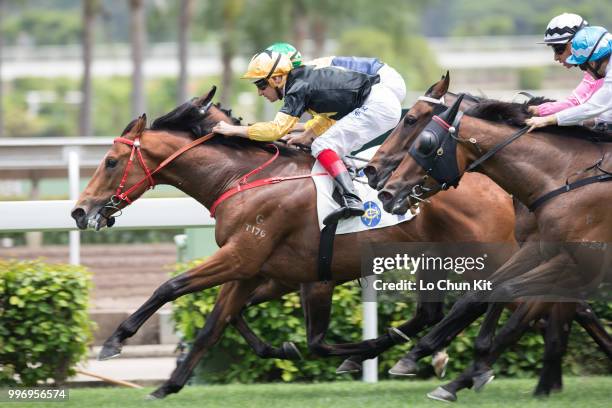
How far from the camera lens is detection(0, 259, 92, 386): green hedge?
23.7 feet

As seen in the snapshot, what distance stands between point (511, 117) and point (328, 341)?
199 cm

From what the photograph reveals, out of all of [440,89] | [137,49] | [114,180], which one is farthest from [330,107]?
[137,49]

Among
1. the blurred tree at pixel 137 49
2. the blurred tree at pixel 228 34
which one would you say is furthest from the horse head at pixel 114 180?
the blurred tree at pixel 228 34

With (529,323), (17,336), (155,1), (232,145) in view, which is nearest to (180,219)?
(232,145)

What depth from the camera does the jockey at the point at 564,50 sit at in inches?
265

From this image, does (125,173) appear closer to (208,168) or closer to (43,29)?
(208,168)

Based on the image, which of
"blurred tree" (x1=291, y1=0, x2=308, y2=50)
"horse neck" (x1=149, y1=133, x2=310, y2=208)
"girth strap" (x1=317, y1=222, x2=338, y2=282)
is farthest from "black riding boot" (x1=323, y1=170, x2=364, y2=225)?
"blurred tree" (x1=291, y1=0, x2=308, y2=50)

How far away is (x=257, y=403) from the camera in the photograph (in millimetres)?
6551

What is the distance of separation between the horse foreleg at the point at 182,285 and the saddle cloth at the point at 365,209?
0.59 m

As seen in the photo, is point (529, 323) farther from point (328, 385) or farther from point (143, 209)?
point (143, 209)

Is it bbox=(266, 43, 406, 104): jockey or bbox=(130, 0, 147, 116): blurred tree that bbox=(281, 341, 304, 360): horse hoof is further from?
bbox=(130, 0, 147, 116): blurred tree

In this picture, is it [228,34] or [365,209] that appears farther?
[228,34]

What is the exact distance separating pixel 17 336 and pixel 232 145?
1.72 meters

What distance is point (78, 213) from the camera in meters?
6.93
